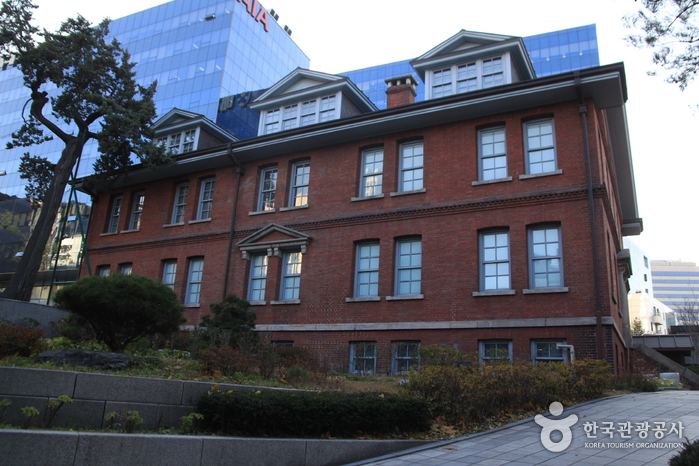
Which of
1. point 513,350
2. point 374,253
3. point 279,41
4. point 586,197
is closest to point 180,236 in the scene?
point 374,253

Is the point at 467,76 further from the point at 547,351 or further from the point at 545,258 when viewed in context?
the point at 547,351

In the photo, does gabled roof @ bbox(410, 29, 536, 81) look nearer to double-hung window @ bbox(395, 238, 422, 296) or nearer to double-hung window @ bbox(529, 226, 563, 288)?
double-hung window @ bbox(395, 238, 422, 296)

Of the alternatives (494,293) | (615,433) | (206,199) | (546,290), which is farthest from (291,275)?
(615,433)

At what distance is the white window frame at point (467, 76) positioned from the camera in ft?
66.2

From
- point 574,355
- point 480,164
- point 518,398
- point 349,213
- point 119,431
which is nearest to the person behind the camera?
point 119,431

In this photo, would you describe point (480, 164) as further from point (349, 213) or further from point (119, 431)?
point (119, 431)

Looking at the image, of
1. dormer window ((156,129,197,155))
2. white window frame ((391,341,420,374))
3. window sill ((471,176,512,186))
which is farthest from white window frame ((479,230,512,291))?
dormer window ((156,129,197,155))

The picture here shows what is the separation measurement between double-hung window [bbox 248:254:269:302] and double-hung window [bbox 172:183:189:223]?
16.0 feet

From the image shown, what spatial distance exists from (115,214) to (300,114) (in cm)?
1099

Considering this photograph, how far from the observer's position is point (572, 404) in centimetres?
1067

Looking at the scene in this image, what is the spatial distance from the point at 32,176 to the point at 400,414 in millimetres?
23307

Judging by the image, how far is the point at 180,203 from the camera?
81.8 feet

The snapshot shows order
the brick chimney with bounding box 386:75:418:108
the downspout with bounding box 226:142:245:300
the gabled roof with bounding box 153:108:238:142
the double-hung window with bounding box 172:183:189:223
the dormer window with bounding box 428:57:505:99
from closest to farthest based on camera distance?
the dormer window with bounding box 428:57:505:99 < the downspout with bounding box 226:142:245:300 < the brick chimney with bounding box 386:75:418:108 < the double-hung window with bounding box 172:183:189:223 < the gabled roof with bounding box 153:108:238:142

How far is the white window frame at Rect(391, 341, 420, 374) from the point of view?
1670cm
